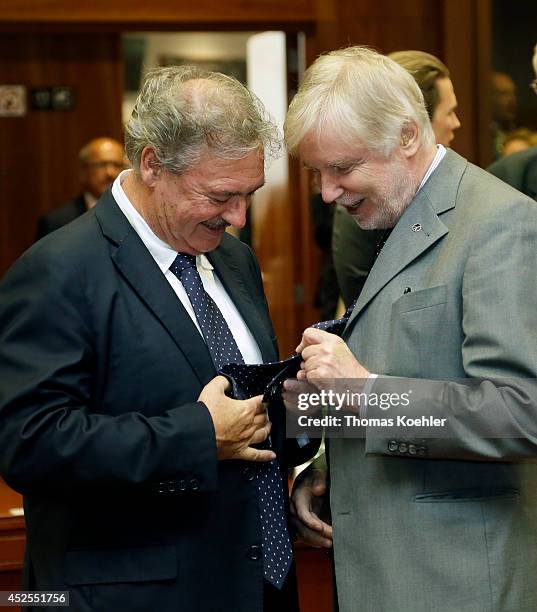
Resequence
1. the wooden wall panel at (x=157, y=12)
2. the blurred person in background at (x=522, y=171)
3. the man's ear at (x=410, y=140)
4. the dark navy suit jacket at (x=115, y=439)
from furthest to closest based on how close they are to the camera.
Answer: the wooden wall panel at (x=157, y=12) < the blurred person in background at (x=522, y=171) < the man's ear at (x=410, y=140) < the dark navy suit jacket at (x=115, y=439)

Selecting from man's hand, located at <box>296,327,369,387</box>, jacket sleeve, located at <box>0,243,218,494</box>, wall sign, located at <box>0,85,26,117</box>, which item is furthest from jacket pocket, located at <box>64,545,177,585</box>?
wall sign, located at <box>0,85,26,117</box>

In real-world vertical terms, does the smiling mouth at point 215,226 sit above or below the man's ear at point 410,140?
below

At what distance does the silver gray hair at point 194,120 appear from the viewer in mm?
2248

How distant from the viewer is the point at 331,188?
228 cm

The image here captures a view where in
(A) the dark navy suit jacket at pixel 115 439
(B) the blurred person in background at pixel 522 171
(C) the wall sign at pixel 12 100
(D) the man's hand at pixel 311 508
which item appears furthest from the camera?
(C) the wall sign at pixel 12 100

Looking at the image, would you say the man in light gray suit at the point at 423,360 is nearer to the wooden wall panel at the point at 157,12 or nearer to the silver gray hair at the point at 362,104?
the silver gray hair at the point at 362,104

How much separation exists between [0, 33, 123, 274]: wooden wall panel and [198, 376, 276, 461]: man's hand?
4566 mm

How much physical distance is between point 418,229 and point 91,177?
14.1ft

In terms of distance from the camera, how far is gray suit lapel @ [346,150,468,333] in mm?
2221

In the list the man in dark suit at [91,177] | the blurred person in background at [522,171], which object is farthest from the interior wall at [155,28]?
the blurred person in background at [522,171]

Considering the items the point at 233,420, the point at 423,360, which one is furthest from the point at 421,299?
the point at 233,420

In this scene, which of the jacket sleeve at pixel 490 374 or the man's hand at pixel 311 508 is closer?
the jacket sleeve at pixel 490 374

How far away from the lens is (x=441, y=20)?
6.14 meters

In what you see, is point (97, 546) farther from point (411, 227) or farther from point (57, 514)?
point (411, 227)
